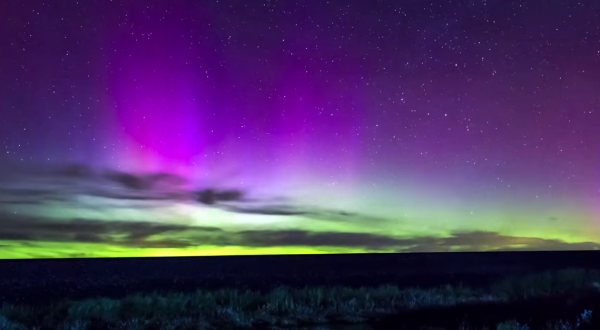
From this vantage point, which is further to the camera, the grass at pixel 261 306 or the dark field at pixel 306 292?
the dark field at pixel 306 292

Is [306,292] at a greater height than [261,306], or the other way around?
[306,292]

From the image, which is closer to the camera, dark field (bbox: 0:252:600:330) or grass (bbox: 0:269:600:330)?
grass (bbox: 0:269:600:330)

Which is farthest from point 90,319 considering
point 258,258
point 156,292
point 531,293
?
point 531,293

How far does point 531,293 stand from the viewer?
7.67 meters

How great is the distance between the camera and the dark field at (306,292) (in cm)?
664

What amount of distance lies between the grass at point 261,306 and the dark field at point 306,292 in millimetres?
12

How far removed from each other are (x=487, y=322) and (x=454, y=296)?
537mm

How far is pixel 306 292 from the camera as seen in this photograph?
7238mm

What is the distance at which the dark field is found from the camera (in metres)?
6.64

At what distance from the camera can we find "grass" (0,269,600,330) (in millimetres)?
6508

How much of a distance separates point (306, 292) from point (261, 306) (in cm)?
59

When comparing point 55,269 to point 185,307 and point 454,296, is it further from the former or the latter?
point 454,296

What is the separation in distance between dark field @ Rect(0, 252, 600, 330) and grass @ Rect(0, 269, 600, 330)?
0.04ft

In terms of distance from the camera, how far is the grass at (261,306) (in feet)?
21.4
